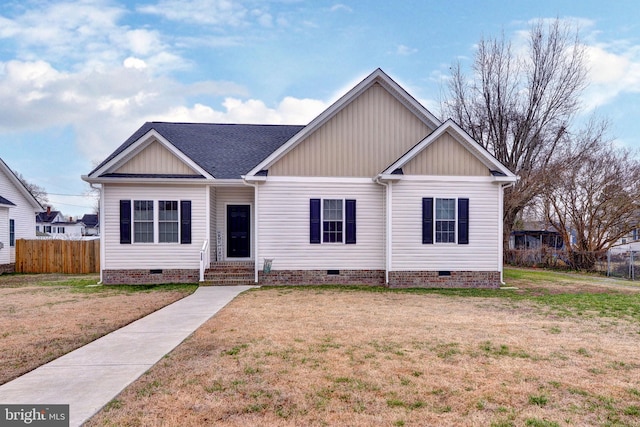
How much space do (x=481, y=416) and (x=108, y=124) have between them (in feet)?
92.0

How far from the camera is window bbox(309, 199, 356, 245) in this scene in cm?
1353

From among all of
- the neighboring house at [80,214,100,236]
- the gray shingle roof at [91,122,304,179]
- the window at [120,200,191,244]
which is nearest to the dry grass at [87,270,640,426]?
the window at [120,200,191,244]

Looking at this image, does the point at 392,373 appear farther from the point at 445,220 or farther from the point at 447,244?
the point at 445,220

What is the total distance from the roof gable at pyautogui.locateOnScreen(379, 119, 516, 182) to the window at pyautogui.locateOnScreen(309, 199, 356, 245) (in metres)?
1.75

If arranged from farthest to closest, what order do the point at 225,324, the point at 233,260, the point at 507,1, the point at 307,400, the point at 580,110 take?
the point at 580,110 < the point at 507,1 < the point at 233,260 < the point at 225,324 < the point at 307,400

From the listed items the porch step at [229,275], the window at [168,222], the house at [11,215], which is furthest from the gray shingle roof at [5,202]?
the porch step at [229,275]

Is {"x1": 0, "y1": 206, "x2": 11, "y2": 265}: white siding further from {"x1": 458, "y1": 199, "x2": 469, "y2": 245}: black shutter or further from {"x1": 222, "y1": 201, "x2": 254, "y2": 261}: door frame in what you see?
{"x1": 458, "y1": 199, "x2": 469, "y2": 245}: black shutter

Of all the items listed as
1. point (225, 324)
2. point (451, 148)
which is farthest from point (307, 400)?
point (451, 148)

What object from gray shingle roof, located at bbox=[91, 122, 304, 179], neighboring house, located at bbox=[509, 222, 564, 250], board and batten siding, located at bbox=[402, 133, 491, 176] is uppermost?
gray shingle roof, located at bbox=[91, 122, 304, 179]

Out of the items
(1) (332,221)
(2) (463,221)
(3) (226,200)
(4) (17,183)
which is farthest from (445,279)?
(4) (17,183)

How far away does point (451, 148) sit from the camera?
43.1 ft

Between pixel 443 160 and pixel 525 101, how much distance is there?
17073 millimetres

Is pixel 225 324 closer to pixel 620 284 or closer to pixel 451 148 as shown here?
pixel 451 148

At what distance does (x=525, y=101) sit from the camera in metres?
26.3
